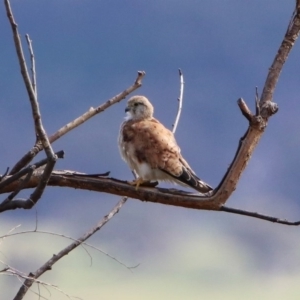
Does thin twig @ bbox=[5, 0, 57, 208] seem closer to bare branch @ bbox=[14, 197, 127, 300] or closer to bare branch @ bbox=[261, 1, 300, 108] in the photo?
bare branch @ bbox=[14, 197, 127, 300]

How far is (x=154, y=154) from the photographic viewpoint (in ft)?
14.1

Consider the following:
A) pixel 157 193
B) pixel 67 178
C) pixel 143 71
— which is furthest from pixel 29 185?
pixel 143 71

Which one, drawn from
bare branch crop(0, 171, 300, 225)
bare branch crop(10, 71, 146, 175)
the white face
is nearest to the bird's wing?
the white face

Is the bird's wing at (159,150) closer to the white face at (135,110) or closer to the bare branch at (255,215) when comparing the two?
the white face at (135,110)

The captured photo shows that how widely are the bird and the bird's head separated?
43cm

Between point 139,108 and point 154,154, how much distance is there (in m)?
1.14

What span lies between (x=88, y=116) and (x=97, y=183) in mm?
347

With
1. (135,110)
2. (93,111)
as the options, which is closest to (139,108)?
(135,110)

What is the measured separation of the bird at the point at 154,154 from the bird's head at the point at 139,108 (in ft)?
1.40

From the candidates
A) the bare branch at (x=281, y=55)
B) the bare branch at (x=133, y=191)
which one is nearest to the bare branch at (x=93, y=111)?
the bare branch at (x=133, y=191)

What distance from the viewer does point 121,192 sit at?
122 inches

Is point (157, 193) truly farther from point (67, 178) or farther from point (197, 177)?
point (197, 177)

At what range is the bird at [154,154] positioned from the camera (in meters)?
4.10

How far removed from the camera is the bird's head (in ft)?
17.3
